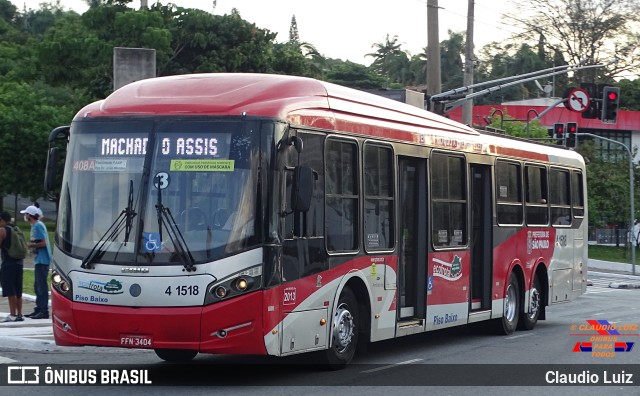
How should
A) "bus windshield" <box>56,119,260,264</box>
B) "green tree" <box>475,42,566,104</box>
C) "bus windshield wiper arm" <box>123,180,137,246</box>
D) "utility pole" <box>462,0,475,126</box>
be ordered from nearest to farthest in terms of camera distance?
1. "bus windshield" <box>56,119,260,264</box>
2. "bus windshield wiper arm" <box>123,180,137,246</box>
3. "utility pole" <box>462,0,475,126</box>
4. "green tree" <box>475,42,566,104</box>

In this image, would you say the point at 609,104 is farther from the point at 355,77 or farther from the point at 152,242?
the point at 355,77

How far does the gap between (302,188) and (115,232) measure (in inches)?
76.4

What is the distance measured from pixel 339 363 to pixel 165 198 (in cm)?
308

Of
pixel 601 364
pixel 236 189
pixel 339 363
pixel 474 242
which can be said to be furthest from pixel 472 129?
pixel 236 189

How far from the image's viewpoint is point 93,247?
11.4 metres

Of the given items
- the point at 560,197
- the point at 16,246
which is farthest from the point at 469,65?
the point at 16,246

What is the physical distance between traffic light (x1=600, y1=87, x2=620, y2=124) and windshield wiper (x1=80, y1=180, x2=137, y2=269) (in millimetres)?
23468

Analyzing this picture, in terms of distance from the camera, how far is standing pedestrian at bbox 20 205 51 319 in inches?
669

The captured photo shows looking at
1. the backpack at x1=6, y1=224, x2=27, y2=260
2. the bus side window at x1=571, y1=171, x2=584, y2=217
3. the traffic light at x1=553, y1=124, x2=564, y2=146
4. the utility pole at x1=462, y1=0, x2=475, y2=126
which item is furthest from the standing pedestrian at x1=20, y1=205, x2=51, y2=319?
the traffic light at x1=553, y1=124, x2=564, y2=146

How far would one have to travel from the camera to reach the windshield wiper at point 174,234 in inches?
432

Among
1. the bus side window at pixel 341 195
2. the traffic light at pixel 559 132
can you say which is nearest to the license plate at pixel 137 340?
the bus side window at pixel 341 195

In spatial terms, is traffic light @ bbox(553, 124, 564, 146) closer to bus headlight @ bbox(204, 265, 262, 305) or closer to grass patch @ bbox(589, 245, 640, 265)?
grass patch @ bbox(589, 245, 640, 265)

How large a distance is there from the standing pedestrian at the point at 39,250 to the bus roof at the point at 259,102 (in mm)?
5089

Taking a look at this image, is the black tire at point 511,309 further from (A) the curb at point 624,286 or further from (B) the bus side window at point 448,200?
(A) the curb at point 624,286
